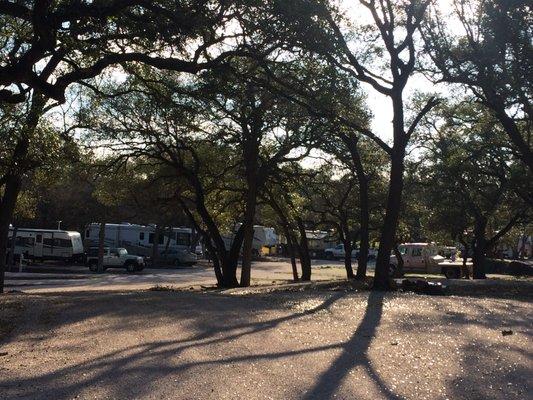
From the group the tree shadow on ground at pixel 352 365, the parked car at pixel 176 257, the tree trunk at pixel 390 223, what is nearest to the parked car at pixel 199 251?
the parked car at pixel 176 257

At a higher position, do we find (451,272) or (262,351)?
(451,272)

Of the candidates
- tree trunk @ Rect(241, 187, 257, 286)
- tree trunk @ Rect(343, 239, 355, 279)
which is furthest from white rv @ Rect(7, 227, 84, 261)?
tree trunk @ Rect(241, 187, 257, 286)

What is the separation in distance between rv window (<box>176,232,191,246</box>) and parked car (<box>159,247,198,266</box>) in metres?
6.36

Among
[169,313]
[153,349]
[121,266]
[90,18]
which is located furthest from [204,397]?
[121,266]

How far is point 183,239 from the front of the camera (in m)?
59.4

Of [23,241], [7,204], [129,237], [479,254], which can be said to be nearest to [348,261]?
[479,254]

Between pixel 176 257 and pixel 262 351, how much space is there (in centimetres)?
4536

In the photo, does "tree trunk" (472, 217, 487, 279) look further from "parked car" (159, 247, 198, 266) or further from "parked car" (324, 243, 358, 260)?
"parked car" (324, 243, 358, 260)

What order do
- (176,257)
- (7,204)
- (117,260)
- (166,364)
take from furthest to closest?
(176,257), (117,260), (7,204), (166,364)

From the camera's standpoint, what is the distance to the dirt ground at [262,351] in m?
5.93

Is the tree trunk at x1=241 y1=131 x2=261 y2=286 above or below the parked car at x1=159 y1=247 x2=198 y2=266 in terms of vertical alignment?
above

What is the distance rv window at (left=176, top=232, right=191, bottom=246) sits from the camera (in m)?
59.1

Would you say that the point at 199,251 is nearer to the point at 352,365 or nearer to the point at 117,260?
the point at 117,260

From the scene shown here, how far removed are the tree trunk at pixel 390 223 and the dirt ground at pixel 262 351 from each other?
503 cm
